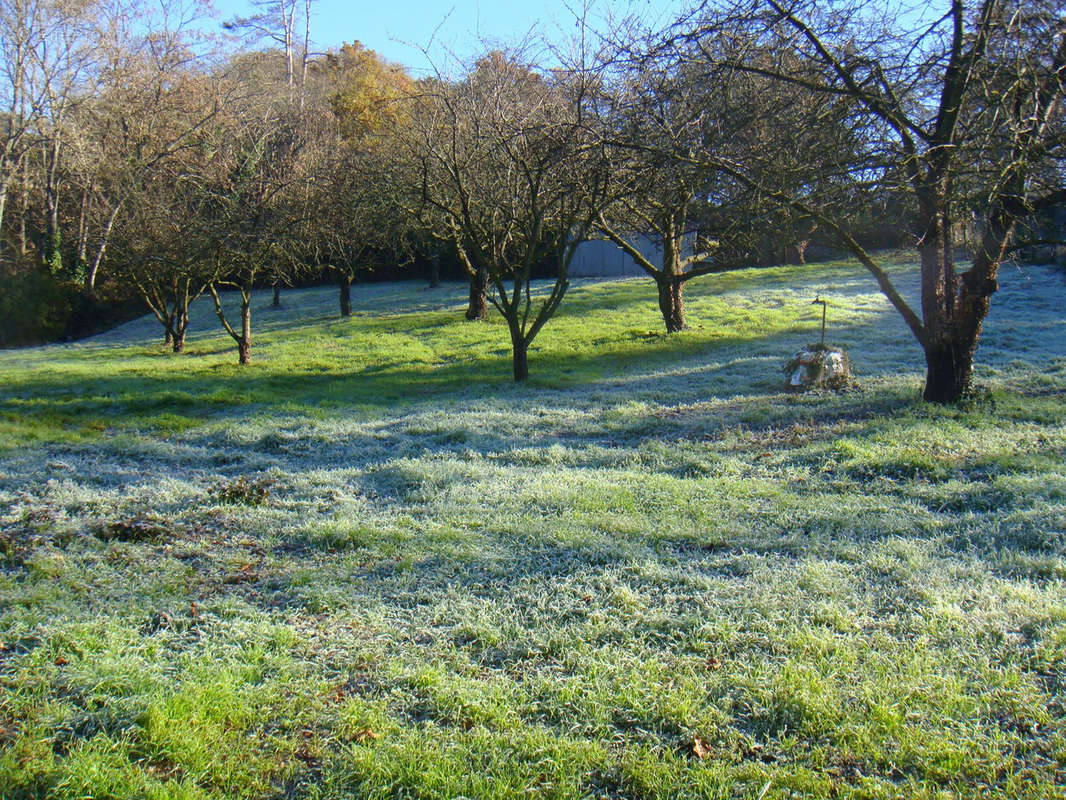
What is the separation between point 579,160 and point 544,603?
7.83m

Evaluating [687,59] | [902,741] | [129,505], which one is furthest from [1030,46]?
[129,505]

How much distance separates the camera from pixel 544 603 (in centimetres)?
434

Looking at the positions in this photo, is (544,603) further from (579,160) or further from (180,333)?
(180,333)

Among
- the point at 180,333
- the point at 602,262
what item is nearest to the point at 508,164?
the point at 180,333

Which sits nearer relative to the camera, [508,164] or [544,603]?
[544,603]

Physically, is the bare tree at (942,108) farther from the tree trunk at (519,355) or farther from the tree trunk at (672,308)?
the tree trunk at (672,308)

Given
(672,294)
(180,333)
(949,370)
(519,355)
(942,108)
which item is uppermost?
(942,108)

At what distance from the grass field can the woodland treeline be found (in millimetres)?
2526

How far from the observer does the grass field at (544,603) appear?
296cm

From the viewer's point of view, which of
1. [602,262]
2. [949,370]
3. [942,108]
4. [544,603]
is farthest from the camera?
[602,262]

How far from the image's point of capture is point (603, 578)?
467cm

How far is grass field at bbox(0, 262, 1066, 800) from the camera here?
2.96 m

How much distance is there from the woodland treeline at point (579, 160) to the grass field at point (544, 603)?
2526mm

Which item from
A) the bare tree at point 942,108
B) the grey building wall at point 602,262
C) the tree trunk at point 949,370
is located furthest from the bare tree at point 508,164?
the grey building wall at point 602,262
